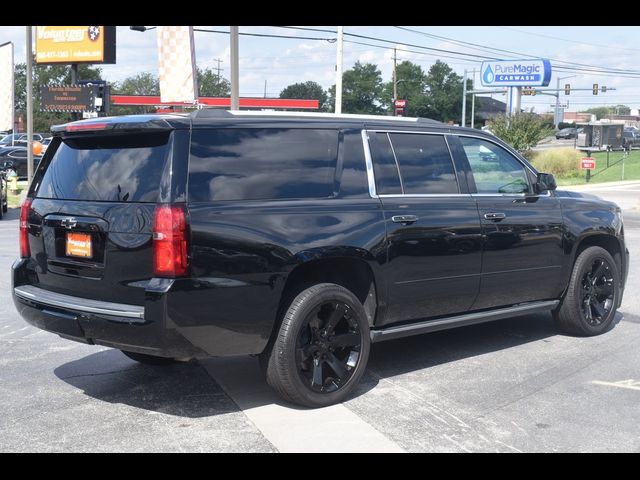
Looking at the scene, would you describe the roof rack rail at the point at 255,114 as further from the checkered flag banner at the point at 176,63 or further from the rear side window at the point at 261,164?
the checkered flag banner at the point at 176,63

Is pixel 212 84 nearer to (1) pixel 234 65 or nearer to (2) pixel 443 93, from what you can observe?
(2) pixel 443 93

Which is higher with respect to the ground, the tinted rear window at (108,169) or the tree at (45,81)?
the tree at (45,81)

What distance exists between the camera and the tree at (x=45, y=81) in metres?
69.4

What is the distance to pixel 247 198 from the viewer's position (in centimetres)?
496

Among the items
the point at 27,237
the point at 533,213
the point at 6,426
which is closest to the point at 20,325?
the point at 27,237

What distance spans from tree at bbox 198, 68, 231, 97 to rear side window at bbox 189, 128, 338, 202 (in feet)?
280

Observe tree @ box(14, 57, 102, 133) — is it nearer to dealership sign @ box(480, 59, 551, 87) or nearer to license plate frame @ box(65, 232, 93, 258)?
dealership sign @ box(480, 59, 551, 87)

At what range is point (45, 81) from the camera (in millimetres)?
74062

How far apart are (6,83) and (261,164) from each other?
28.3 m

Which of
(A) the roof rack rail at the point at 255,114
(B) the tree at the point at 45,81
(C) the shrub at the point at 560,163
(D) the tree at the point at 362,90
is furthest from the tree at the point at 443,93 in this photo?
(A) the roof rack rail at the point at 255,114

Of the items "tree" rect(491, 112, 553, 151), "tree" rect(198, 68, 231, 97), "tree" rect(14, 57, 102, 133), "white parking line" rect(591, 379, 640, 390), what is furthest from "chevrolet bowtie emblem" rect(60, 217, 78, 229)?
"tree" rect(198, 68, 231, 97)

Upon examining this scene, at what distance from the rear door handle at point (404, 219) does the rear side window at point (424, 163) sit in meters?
0.23

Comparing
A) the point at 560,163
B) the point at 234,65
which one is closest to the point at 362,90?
the point at 560,163
